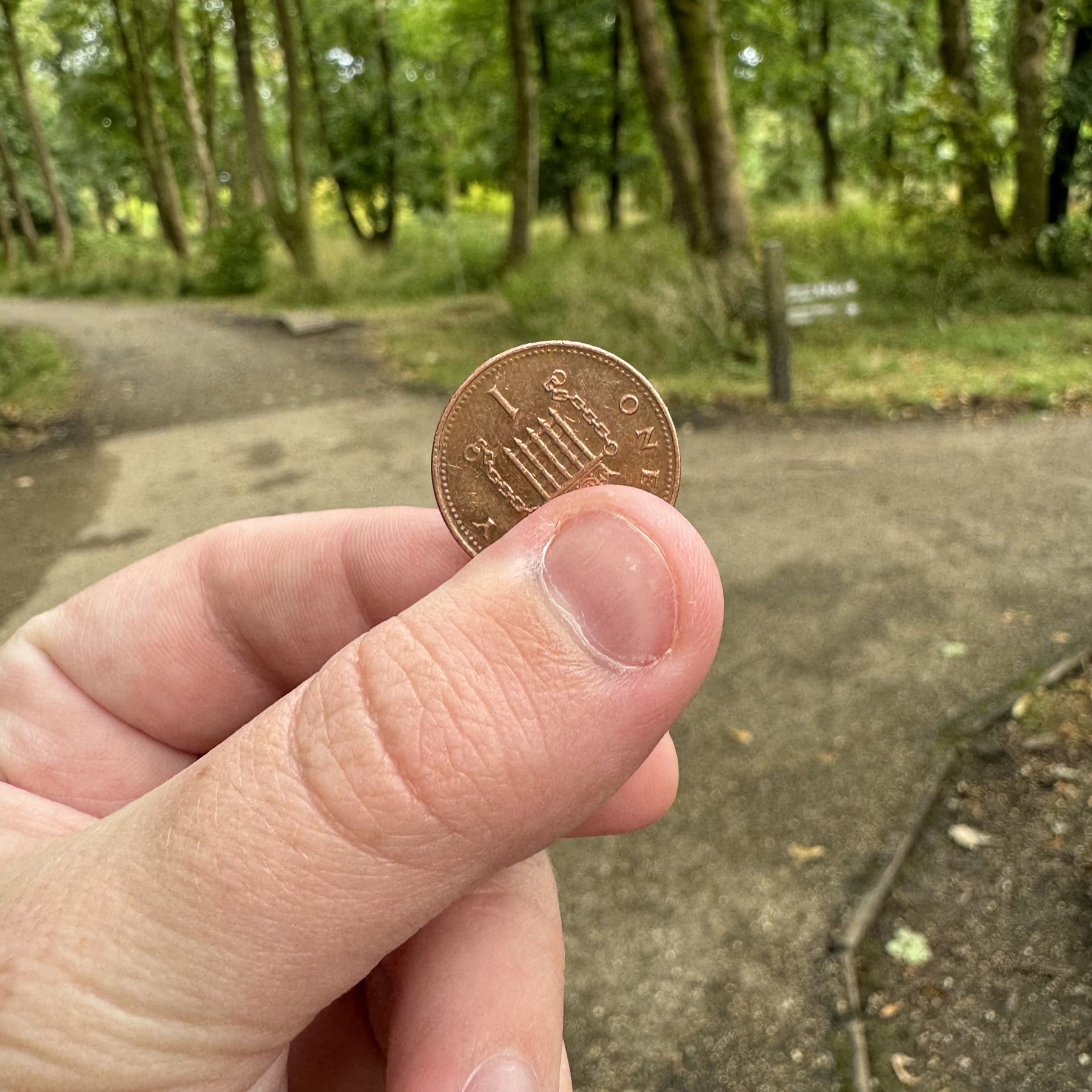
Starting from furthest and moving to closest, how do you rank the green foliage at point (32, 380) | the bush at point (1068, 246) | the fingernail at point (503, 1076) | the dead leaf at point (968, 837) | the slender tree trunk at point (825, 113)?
1. the slender tree trunk at point (825, 113)
2. the bush at point (1068, 246)
3. the green foliage at point (32, 380)
4. the dead leaf at point (968, 837)
5. the fingernail at point (503, 1076)

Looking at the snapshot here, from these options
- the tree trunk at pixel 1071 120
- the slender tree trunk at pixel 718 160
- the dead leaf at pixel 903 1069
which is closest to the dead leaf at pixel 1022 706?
the dead leaf at pixel 903 1069

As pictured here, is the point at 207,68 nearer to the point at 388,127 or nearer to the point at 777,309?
the point at 388,127

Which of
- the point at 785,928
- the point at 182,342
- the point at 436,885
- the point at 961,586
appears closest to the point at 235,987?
the point at 436,885

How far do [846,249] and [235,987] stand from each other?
13.4 meters

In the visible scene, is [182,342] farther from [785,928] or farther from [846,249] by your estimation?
[785,928]

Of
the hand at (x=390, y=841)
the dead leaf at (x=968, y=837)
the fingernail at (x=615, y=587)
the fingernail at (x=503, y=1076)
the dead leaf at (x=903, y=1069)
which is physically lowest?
the dead leaf at (x=903, y=1069)

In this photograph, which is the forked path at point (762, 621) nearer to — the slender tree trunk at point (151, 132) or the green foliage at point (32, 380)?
the green foliage at point (32, 380)

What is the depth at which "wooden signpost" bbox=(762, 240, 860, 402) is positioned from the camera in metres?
8.36

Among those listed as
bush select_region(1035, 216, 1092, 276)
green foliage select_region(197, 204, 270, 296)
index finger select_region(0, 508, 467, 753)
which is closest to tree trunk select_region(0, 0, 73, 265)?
green foliage select_region(197, 204, 270, 296)

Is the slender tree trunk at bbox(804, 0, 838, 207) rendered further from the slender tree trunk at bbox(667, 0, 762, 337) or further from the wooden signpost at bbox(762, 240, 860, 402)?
the wooden signpost at bbox(762, 240, 860, 402)

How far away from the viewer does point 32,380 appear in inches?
486

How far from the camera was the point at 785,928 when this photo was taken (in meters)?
3.01

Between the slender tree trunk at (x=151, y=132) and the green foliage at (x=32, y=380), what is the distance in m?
10.9

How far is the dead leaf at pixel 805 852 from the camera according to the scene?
3299mm
